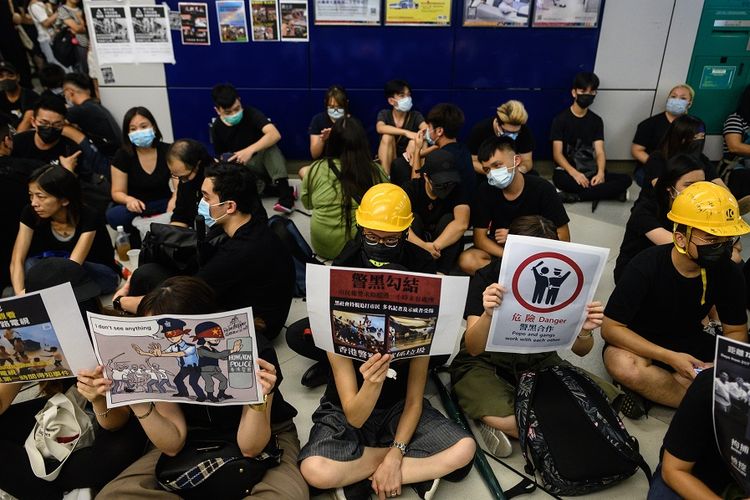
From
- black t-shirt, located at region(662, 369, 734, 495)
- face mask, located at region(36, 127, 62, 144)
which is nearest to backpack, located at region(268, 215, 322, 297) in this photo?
face mask, located at region(36, 127, 62, 144)

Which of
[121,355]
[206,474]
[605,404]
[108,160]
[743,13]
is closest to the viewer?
[121,355]

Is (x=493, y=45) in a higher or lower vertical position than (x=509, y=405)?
higher

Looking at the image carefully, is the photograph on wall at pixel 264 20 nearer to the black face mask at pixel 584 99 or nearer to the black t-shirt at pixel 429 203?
the black t-shirt at pixel 429 203

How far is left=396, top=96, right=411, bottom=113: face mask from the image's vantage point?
208 inches

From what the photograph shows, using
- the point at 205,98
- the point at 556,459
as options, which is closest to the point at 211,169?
the point at 556,459

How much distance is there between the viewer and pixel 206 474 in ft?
6.22

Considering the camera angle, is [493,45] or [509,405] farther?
[493,45]

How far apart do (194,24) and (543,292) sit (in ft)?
15.4

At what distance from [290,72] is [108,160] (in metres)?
1.94

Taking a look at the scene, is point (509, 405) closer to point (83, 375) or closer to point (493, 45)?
point (83, 375)

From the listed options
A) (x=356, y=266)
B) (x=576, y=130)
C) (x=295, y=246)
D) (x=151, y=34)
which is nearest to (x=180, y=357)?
(x=356, y=266)

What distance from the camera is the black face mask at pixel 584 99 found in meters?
5.38

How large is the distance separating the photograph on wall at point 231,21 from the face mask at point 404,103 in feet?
5.38

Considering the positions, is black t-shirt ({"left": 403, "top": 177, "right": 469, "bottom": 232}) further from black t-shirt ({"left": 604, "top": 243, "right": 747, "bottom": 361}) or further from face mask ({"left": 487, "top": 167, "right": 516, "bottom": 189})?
black t-shirt ({"left": 604, "top": 243, "right": 747, "bottom": 361})
